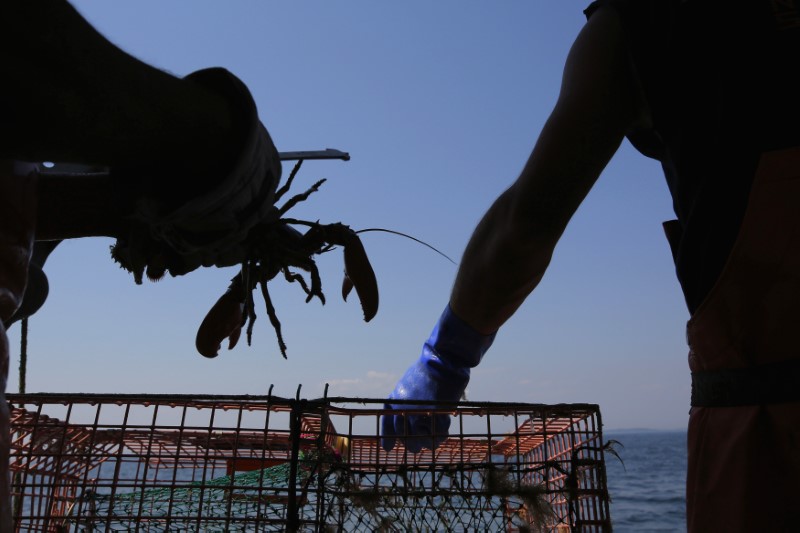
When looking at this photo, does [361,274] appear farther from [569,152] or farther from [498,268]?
[569,152]

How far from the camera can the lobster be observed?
1.20 m

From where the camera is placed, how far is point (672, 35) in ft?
3.79

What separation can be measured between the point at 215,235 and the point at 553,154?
2.49 ft

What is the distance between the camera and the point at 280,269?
1237 millimetres

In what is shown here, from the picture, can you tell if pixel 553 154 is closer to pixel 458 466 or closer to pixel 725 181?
pixel 725 181

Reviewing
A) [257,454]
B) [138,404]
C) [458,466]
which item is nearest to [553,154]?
[458,466]

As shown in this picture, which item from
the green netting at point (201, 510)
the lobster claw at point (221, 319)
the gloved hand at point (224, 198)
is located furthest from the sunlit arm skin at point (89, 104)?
the green netting at point (201, 510)

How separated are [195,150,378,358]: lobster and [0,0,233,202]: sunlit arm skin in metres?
0.37

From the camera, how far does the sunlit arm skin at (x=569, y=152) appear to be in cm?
130

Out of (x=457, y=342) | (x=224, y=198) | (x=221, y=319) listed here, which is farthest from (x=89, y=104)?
(x=457, y=342)

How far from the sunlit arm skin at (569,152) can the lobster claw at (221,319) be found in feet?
1.99

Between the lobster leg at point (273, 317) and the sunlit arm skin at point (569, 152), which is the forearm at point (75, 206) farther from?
the sunlit arm skin at point (569, 152)

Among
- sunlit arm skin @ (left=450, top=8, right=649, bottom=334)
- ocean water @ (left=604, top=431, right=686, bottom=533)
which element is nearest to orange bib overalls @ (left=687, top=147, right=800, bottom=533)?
sunlit arm skin @ (left=450, top=8, right=649, bottom=334)

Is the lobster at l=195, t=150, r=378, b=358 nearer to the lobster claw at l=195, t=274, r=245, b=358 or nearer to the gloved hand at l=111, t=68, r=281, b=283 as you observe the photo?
the lobster claw at l=195, t=274, r=245, b=358
